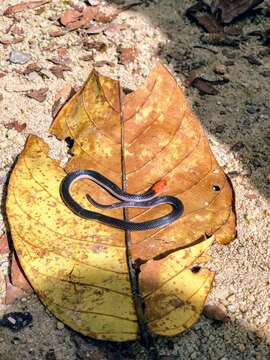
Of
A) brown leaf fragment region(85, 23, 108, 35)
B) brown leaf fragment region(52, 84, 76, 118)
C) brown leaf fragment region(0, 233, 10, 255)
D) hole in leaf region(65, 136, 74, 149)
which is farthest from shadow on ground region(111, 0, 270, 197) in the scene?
brown leaf fragment region(0, 233, 10, 255)

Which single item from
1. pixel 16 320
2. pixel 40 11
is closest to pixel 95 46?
pixel 40 11

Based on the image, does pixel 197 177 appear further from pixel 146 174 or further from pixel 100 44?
pixel 100 44

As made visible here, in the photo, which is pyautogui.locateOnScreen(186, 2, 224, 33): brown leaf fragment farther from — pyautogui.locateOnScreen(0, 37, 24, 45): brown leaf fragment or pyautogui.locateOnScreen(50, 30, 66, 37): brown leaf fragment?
pyautogui.locateOnScreen(0, 37, 24, 45): brown leaf fragment

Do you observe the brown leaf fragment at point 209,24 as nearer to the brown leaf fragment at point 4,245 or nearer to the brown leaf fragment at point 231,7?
the brown leaf fragment at point 231,7

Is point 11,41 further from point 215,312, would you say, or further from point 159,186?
point 215,312

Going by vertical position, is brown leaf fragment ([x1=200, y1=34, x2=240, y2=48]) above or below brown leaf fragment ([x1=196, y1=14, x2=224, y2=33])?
below

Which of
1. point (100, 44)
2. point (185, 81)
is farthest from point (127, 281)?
point (100, 44)
